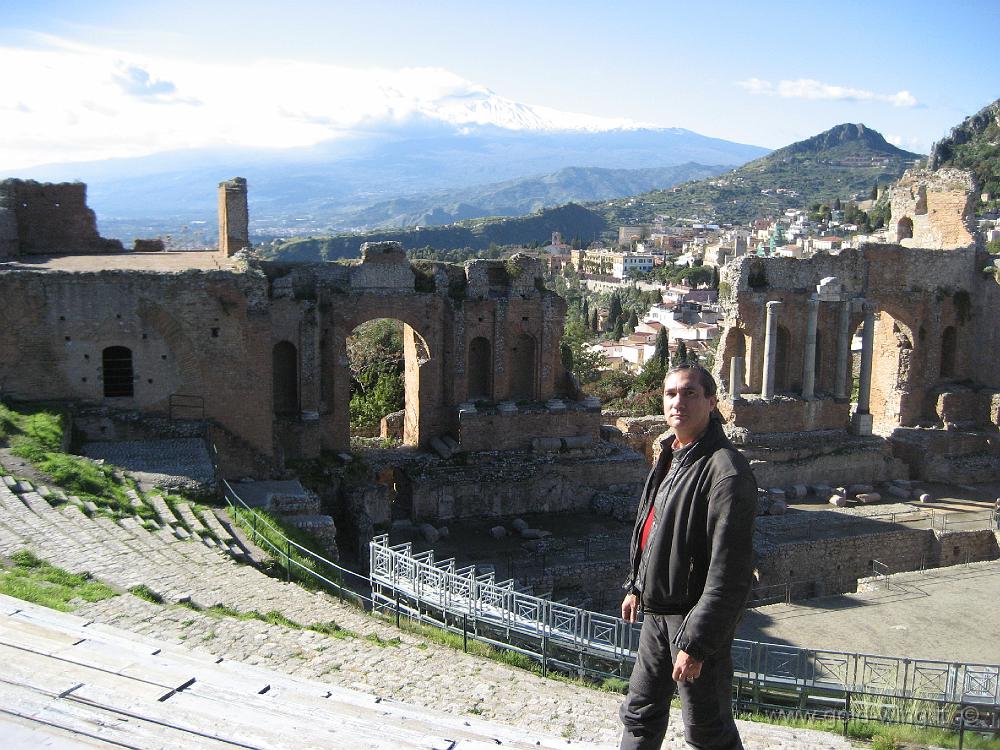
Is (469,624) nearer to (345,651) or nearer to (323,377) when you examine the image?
(345,651)

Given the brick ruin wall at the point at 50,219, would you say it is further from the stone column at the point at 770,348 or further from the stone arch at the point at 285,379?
the stone column at the point at 770,348

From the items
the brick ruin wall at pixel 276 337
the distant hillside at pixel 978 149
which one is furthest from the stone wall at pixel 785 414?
the distant hillside at pixel 978 149

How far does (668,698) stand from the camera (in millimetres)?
6910

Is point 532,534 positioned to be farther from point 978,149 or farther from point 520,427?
point 978,149

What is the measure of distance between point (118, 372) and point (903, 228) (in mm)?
26384

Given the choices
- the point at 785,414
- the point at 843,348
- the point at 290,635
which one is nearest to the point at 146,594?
the point at 290,635

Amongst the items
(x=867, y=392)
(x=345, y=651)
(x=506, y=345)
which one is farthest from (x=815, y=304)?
(x=345, y=651)

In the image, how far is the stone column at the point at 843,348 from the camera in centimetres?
2958

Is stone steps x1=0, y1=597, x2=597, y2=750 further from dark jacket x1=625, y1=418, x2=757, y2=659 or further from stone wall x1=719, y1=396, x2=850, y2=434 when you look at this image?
stone wall x1=719, y1=396, x2=850, y2=434

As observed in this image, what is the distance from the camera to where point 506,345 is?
1010 inches

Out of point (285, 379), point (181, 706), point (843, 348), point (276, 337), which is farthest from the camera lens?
point (843, 348)

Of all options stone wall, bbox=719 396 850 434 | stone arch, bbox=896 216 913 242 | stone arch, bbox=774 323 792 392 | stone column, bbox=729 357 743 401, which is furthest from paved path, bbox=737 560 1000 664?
stone arch, bbox=896 216 913 242

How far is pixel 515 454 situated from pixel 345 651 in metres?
13.3

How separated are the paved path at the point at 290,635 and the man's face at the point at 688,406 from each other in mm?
3890
